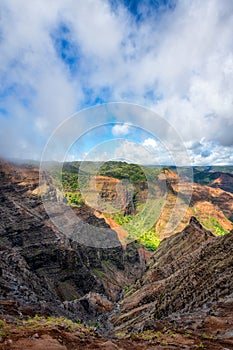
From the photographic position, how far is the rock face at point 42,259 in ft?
127

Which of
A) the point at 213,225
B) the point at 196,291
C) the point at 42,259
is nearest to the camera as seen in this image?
the point at 196,291

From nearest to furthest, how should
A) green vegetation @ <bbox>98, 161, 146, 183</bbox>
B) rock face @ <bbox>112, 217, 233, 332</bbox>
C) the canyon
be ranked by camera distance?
the canyon
rock face @ <bbox>112, 217, 233, 332</bbox>
green vegetation @ <bbox>98, 161, 146, 183</bbox>

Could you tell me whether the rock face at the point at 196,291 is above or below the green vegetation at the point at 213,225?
below

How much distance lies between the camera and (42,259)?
185 ft

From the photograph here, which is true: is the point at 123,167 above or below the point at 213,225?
above

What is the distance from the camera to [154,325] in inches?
741

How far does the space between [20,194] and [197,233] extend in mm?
52100

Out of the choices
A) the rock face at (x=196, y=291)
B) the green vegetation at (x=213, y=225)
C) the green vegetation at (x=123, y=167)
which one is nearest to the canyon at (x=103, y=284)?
the rock face at (x=196, y=291)

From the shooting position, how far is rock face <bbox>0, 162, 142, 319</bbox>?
38.8 m

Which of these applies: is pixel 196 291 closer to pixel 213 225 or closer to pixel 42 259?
pixel 42 259

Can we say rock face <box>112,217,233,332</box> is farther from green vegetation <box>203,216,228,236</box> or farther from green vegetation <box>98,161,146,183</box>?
green vegetation <box>203,216,228,236</box>

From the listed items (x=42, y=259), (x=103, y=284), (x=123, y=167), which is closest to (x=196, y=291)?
(x=42, y=259)

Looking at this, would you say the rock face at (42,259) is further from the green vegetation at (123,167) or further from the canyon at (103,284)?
the green vegetation at (123,167)

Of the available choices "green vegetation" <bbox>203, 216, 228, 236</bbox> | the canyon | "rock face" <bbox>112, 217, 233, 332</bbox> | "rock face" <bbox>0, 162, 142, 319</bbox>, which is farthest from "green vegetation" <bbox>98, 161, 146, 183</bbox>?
"green vegetation" <bbox>203, 216, 228, 236</bbox>
